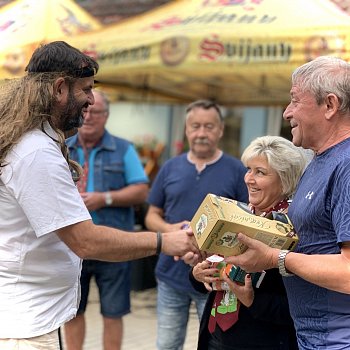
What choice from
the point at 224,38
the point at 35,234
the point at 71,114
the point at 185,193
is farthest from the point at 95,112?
the point at 35,234

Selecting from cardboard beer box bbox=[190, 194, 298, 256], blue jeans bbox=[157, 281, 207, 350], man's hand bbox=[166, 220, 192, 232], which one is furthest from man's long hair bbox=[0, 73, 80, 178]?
blue jeans bbox=[157, 281, 207, 350]

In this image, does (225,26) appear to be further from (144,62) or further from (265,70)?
(144,62)

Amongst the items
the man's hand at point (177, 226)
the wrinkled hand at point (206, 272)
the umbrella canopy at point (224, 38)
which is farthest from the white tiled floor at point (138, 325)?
the wrinkled hand at point (206, 272)

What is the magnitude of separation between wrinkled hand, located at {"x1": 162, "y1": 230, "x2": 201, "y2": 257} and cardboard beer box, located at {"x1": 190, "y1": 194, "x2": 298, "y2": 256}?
0.45 metres

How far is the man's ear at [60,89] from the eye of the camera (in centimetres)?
225

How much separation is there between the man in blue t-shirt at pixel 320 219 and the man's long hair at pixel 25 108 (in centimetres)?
88

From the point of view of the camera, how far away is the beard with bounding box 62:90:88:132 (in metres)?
2.30

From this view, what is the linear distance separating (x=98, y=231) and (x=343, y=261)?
3.10 ft

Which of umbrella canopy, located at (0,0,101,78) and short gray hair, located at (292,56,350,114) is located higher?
umbrella canopy, located at (0,0,101,78)

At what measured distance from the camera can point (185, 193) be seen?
3.77m

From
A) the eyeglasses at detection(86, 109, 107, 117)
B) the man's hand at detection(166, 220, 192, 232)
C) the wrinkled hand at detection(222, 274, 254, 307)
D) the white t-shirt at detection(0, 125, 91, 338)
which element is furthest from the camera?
the eyeglasses at detection(86, 109, 107, 117)

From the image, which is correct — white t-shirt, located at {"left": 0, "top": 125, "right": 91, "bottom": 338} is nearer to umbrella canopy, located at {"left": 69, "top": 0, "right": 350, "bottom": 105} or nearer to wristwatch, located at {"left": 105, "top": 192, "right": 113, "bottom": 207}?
wristwatch, located at {"left": 105, "top": 192, "right": 113, "bottom": 207}

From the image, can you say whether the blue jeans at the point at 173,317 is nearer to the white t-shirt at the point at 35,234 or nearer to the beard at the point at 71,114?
the white t-shirt at the point at 35,234

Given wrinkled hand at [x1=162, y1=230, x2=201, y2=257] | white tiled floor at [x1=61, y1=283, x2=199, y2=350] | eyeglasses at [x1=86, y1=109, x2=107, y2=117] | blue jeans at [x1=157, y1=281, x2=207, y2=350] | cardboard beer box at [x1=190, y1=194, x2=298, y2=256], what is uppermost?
eyeglasses at [x1=86, y1=109, x2=107, y2=117]
